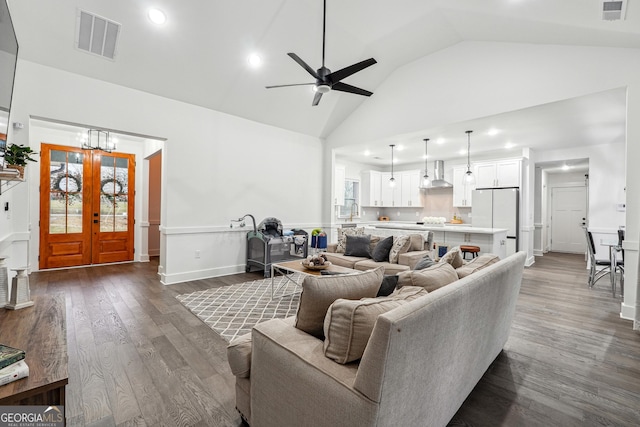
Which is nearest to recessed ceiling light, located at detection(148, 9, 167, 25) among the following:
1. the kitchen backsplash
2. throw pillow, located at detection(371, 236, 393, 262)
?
throw pillow, located at detection(371, 236, 393, 262)

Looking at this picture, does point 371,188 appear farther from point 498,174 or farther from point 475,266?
point 475,266

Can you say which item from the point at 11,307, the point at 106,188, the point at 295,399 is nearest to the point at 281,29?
the point at 11,307

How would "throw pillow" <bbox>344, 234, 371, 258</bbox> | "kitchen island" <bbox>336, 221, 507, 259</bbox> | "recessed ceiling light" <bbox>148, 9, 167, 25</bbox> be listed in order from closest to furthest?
"recessed ceiling light" <bbox>148, 9, 167, 25</bbox>
"throw pillow" <bbox>344, 234, 371, 258</bbox>
"kitchen island" <bbox>336, 221, 507, 259</bbox>

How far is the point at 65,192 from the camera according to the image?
584 centimetres

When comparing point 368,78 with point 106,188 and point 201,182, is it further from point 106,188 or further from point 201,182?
point 106,188

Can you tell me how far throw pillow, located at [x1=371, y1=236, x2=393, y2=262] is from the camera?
14.5ft

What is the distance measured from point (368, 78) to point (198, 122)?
3212 mm

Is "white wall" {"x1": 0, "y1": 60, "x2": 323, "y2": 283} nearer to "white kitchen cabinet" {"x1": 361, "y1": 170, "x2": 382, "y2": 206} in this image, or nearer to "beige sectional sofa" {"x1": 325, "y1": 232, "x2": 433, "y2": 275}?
"beige sectional sofa" {"x1": 325, "y1": 232, "x2": 433, "y2": 275}

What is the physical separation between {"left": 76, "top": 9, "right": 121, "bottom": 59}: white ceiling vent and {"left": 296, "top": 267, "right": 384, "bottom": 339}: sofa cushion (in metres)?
4.10

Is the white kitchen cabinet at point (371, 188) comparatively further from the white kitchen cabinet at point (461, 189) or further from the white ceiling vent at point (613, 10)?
the white ceiling vent at point (613, 10)

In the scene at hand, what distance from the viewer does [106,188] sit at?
6.33 m

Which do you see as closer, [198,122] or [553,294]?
[553,294]

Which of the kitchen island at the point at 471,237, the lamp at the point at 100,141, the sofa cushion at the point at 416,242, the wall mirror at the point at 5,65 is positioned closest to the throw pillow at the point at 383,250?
the sofa cushion at the point at 416,242

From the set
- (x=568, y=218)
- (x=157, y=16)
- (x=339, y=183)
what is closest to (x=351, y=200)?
(x=339, y=183)
